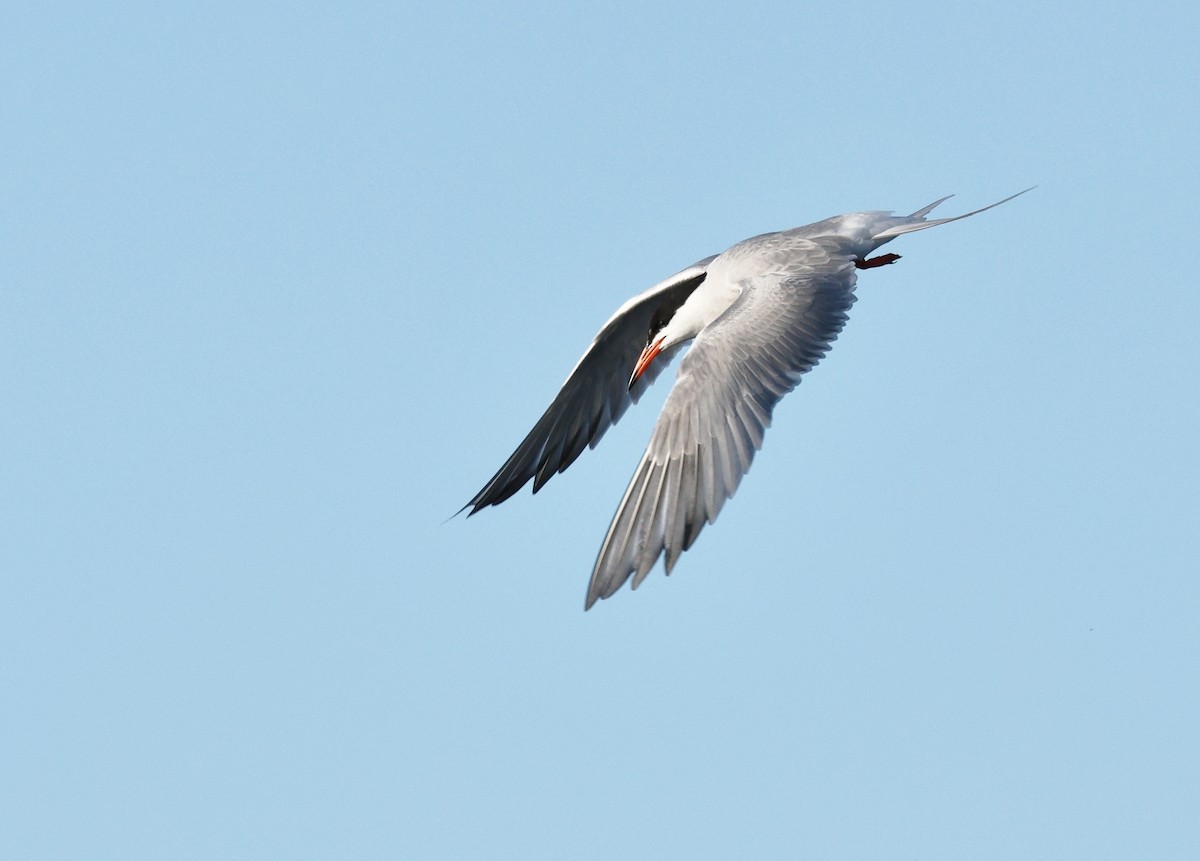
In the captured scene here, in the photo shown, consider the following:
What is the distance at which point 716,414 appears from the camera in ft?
41.4

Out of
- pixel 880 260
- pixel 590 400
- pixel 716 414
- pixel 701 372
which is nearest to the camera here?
pixel 716 414

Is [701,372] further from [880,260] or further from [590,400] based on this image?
[590,400]

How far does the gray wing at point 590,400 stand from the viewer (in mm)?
16859

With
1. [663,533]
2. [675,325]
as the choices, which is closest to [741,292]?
[675,325]

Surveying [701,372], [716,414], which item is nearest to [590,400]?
[701,372]

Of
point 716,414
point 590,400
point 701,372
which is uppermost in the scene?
point 590,400

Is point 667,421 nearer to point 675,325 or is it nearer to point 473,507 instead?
point 675,325

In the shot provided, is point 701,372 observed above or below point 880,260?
below

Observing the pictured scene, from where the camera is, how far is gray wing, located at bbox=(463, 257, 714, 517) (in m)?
16.9

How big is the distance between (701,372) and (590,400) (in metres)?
4.53

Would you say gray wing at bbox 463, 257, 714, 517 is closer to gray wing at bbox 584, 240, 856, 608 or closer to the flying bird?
the flying bird

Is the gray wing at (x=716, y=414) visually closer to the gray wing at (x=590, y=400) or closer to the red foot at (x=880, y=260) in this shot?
the red foot at (x=880, y=260)

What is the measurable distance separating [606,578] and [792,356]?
2.58 metres

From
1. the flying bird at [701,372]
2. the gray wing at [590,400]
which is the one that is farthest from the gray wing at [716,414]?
the gray wing at [590,400]
